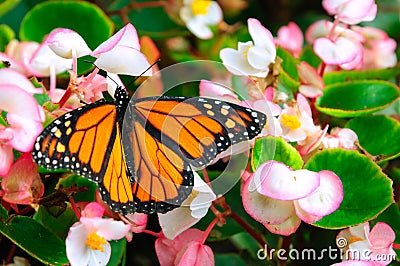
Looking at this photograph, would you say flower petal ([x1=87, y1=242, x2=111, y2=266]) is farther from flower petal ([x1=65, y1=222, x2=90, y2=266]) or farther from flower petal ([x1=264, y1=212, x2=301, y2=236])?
flower petal ([x1=264, y1=212, x2=301, y2=236])

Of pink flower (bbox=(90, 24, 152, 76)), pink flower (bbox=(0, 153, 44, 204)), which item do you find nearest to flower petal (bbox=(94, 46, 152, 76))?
pink flower (bbox=(90, 24, 152, 76))

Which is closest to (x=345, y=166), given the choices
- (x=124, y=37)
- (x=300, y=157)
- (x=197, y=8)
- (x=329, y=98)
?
(x=300, y=157)

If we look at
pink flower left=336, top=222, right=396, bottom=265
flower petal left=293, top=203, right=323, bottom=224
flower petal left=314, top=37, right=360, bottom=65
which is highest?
flower petal left=314, top=37, right=360, bottom=65

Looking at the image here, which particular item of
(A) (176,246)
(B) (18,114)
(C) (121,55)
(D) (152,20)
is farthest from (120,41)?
(D) (152,20)

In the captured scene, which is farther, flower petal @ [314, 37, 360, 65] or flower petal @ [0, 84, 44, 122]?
flower petal @ [314, 37, 360, 65]

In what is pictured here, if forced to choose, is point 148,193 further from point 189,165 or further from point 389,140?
Result: point 389,140

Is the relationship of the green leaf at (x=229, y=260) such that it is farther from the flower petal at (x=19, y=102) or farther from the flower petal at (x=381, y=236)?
the flower petal at (x=19, y=102)

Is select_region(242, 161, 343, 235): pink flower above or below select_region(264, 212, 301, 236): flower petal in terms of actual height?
above
